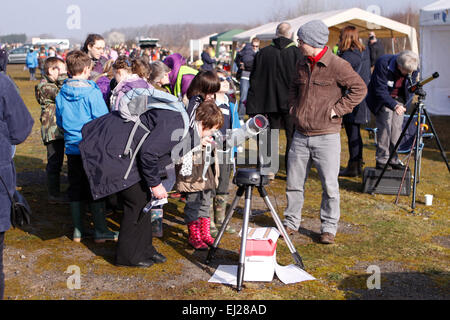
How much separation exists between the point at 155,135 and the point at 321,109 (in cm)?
178

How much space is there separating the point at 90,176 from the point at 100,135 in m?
0.35

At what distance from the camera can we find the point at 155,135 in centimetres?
415

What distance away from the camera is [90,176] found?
173 inches

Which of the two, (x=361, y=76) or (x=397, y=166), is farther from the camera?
(x=361, y=76)

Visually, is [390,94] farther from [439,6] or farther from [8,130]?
[439,6]

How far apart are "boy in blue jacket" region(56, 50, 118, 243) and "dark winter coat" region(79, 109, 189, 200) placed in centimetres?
67

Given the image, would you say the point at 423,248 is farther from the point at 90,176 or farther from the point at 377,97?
the point at 90,176

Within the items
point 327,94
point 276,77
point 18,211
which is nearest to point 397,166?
point 276,77

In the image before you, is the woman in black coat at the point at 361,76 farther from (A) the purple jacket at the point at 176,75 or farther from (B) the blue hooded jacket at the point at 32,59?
(B) the blue hooded jacket at the point at 32,59

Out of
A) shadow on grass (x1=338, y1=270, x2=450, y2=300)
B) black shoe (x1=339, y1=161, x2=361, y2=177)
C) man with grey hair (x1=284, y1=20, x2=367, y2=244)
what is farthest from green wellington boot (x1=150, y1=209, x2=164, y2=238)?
black shoe (x1=339, y1=161, x2=361, y2=177)

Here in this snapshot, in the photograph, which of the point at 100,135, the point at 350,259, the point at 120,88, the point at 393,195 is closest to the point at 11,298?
the point at 100,135

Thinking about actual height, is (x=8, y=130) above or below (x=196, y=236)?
above

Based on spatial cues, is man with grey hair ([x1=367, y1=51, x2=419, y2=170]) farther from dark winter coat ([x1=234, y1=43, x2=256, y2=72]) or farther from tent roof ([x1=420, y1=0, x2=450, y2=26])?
dark winter coat ([x1=234, y1=43, x2=256, y2=72])

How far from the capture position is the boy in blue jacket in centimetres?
505
